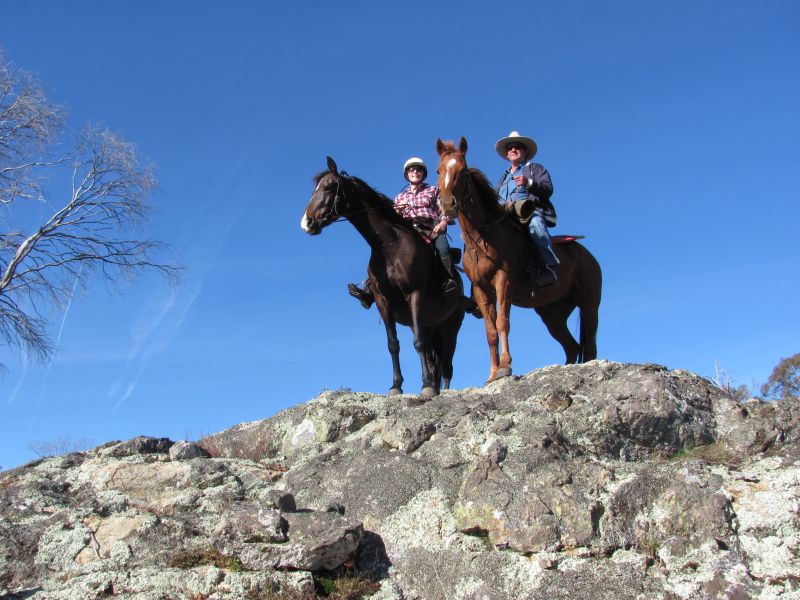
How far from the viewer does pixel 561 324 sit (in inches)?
454

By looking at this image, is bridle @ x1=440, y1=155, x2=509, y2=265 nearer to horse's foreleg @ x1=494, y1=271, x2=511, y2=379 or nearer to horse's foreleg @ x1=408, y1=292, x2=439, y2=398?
horse's foreleg @ x1=494, y1=271, x2=511, y2=379

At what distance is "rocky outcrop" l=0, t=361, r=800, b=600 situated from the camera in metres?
5.47

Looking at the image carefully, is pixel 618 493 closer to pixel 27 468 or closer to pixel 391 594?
pixel 391 594

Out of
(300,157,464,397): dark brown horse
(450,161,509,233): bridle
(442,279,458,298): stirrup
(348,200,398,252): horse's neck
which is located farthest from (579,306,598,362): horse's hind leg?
(348,200,398,252): horse's neck

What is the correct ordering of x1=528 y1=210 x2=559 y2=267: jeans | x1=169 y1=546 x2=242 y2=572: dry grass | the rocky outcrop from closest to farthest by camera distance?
the rocky outcrop → x1=169 y1=546 x2=242 y2=572: dry grass → x1=528 y1=210 x2=559 y2=267: jeans

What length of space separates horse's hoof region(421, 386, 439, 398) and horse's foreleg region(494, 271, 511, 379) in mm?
904

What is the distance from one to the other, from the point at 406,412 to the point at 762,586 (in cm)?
380

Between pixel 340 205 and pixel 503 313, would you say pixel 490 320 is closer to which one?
pixel 503 313

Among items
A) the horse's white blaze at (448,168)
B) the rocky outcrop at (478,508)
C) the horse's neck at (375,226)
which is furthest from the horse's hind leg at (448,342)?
the rocky outcrop at (478,508)

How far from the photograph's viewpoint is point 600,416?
701cm

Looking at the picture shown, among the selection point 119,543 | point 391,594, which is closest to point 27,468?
point 119,543

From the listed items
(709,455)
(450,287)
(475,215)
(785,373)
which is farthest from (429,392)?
(785,373)

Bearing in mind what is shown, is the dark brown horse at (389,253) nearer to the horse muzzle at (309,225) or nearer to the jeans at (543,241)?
the horse muzzle at (309,225)

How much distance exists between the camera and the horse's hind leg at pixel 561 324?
1146cm
